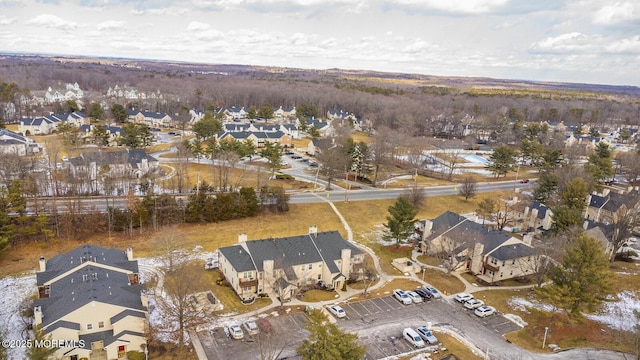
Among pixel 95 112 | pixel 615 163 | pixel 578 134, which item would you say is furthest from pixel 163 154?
pixel 578 134

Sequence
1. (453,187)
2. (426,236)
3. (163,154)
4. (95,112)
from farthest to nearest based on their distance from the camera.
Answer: (95,112) < (163,154) < (453,187) < (426,236)

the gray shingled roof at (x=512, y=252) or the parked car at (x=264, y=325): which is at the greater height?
the gray shingled roof at (x=512, y=252)

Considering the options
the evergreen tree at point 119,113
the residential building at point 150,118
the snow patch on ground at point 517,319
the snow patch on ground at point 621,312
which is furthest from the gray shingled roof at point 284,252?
the residential building at point 150,118

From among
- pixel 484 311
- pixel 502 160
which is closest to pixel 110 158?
pixel 484 311

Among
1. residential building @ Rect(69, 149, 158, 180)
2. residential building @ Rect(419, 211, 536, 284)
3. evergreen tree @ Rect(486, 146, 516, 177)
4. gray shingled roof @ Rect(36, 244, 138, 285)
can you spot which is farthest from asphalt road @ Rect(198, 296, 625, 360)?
evergreen tree @ Rect(486, 146, 516, 177)

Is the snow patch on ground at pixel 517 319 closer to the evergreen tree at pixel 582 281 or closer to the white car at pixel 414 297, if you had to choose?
the evergreen tree at pixel 582 281

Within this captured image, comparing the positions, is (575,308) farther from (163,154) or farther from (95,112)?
(95,112)
